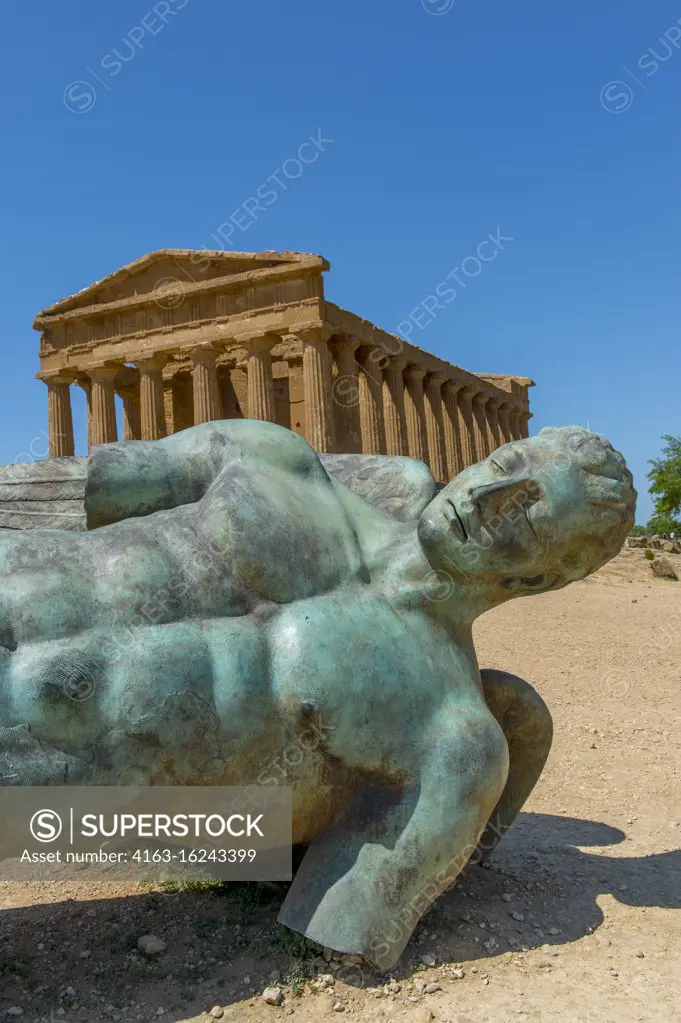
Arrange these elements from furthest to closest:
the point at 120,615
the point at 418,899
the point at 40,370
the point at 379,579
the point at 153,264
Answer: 1. the point at 40,370
2. the point at 153,264
3. the point at 379,579
4. the point at 418,899
5. the point at 120,615

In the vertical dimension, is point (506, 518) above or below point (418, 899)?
above

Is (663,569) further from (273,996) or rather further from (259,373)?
(273,996)

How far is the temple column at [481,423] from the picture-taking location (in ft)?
118

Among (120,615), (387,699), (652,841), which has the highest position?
(120,615)

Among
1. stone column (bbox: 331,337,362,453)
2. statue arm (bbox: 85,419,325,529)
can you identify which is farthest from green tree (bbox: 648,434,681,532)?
statue arm (bbox: 85,419,325,529)

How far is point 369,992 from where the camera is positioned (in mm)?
2832

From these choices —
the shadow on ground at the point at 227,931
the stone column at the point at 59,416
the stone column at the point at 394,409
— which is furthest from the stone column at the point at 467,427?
the shadow on ground at the point at 227,931

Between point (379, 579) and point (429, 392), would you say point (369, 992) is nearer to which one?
point (379, 579)

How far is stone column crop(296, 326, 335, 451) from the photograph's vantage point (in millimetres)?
24422

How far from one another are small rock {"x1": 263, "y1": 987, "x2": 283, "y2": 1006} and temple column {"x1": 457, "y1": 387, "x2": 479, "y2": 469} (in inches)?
1257

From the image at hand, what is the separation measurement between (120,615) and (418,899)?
1.27 metres

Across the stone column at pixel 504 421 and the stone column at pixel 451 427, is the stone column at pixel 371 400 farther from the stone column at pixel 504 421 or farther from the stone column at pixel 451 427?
the stone column at pixel 504 421

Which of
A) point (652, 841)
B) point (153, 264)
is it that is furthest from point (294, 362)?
point (652, 841)

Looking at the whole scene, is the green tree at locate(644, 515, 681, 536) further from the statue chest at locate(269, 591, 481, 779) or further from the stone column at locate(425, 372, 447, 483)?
the statue chest at locate(269, 591, 481, 779)
